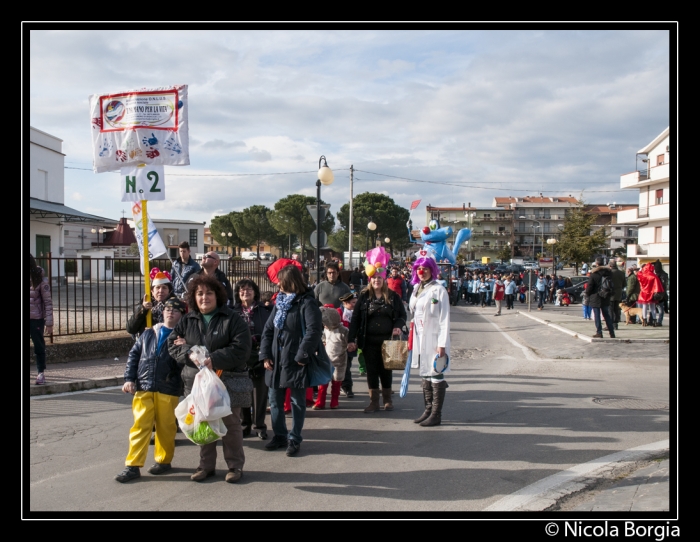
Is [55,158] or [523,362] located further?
[55,158]

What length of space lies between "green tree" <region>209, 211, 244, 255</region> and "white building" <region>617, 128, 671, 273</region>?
5089cm

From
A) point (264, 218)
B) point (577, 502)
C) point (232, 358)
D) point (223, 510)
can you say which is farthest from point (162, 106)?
point (264, 218)

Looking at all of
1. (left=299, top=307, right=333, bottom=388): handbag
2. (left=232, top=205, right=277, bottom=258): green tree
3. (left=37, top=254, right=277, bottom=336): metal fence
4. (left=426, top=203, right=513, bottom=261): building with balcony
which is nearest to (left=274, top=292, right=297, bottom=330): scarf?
(left=299, top=307, right=333, bottom=388): handbag

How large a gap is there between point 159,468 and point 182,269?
4081mm

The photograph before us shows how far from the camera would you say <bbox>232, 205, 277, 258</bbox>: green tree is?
267 feet

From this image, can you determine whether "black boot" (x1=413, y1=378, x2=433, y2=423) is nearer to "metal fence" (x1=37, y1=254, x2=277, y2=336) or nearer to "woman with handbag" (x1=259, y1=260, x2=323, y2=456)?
"woman with handbag" (x1=259, y1=260, x2=323, y2=456)

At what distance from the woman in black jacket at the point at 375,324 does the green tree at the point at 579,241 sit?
36.4 m

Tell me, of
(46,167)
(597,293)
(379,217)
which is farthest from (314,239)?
(379,217)

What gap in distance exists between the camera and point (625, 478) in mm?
5098

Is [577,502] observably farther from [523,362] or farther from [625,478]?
[523,362]

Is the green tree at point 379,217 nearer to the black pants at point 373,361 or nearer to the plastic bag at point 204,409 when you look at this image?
the black pants at point 373,361

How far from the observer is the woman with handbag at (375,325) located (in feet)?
24.8

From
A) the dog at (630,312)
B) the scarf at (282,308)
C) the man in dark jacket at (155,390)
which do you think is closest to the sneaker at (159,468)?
the man in dark jacket at (155,390)
